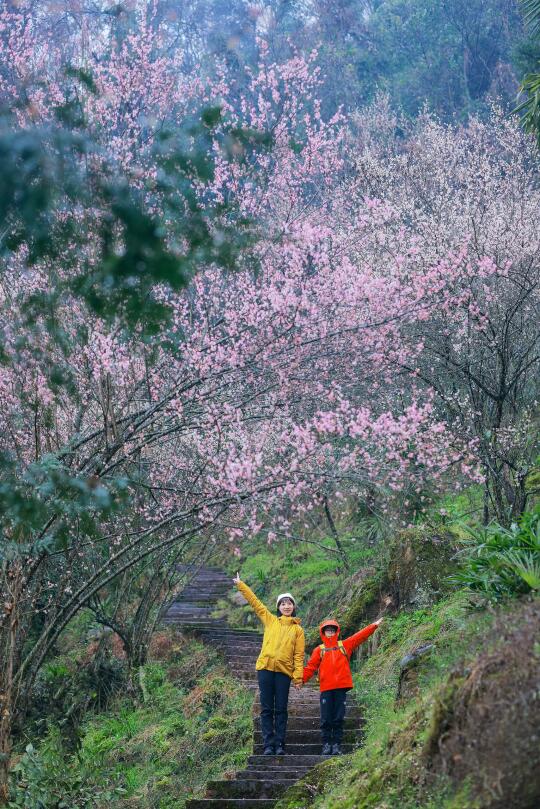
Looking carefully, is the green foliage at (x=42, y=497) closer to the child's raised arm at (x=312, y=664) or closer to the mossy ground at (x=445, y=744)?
the child's raised arm at (x=312, y=664)

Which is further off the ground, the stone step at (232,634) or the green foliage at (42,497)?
the green foliage at (42,497)

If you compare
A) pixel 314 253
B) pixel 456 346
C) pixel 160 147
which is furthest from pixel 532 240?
pixel 160 147

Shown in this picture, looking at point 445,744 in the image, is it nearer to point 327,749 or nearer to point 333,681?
point 333,681

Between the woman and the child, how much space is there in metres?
0.20

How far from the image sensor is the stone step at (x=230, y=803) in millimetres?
6664

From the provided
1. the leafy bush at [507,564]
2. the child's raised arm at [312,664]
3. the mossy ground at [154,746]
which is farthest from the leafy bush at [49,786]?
the leafy bush at [507,564]

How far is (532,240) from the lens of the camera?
12.3 meters

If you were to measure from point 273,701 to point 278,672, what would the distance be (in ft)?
1.02

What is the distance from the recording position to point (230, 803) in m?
6.70

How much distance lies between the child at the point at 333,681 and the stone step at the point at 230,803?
908 millimetres

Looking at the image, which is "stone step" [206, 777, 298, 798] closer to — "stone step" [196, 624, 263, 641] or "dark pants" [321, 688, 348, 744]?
"dark pants" [321, 688, 348, 744]

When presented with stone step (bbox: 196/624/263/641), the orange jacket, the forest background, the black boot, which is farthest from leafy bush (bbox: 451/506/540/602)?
stone step (bbox: 196/624/263/641)

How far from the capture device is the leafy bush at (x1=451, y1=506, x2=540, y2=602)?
523 cm

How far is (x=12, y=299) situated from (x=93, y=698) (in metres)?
7.34
